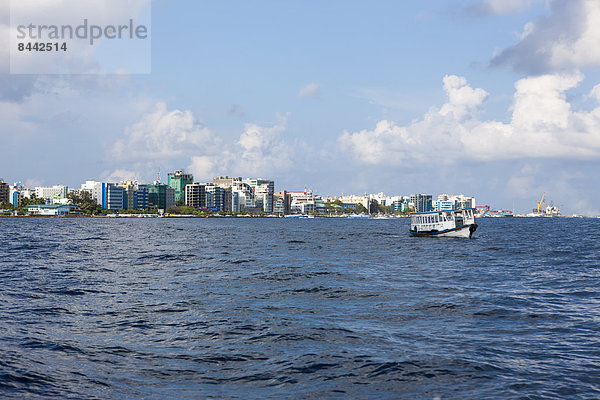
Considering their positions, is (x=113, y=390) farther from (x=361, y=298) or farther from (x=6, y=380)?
(x=361, y=298)

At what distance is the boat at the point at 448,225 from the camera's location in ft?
272

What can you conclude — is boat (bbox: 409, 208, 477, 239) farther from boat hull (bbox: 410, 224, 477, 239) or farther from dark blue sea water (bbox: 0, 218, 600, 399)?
dark blue sea water (bbox: 0, 218, 600, 399)

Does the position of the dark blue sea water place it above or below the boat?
below

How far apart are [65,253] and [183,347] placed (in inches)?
1590

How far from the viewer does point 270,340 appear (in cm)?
1692

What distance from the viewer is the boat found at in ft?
272

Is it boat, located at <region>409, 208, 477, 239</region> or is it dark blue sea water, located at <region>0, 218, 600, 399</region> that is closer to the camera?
dark blue sea water, located at <region>0, 218, 600, 399</region>

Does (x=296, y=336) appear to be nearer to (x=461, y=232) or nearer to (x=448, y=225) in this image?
(x=448, y=225)

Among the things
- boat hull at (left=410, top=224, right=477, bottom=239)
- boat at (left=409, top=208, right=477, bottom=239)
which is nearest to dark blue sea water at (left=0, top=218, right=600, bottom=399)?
boat hull at (left=410, top=224, right=477, bottom=239)

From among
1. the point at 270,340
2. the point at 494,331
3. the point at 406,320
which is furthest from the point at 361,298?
the point at 270,340

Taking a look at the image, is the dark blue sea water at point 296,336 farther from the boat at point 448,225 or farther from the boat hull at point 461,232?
the boat at point 448,225

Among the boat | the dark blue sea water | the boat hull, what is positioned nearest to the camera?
the dark blue sea water

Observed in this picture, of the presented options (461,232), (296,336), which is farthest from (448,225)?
(296,336)

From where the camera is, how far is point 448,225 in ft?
275
